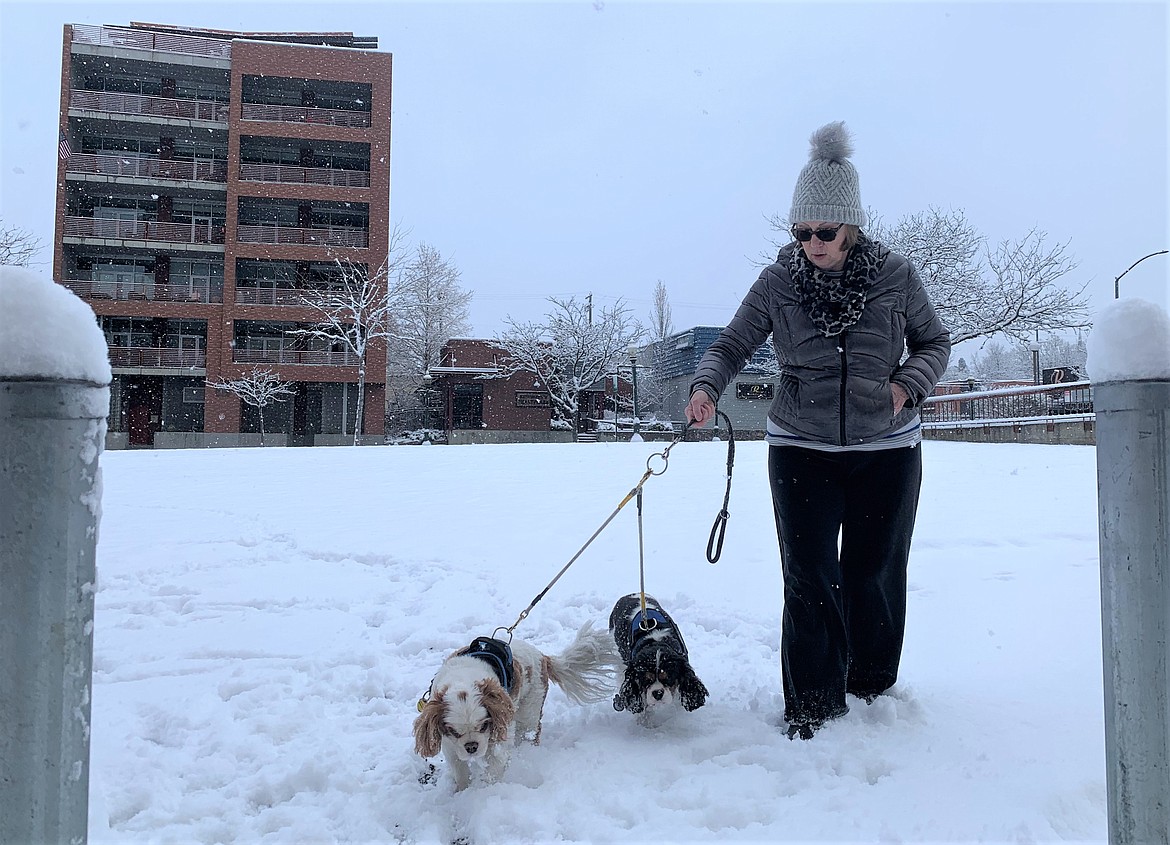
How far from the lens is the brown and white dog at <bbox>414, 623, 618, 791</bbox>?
2.28 m

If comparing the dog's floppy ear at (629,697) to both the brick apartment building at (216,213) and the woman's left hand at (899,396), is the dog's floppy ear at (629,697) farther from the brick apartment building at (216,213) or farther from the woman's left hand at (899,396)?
the brick apartment building at (216,213)

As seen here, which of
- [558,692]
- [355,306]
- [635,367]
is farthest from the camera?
[635,367]

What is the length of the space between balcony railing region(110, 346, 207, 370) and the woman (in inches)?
1283

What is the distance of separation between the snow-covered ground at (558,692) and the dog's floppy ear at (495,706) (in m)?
0.16

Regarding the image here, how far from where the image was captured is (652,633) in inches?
115

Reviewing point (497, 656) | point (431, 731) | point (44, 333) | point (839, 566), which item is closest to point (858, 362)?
point (839, 566)

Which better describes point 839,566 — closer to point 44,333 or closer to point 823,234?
point 823,234

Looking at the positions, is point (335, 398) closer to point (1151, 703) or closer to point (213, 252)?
point (213, 252)

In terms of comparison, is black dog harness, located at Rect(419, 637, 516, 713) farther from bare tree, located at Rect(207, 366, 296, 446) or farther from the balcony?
the balcony

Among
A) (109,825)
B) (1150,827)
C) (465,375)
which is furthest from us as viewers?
(465,375)

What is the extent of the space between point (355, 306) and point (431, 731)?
93.7 feet

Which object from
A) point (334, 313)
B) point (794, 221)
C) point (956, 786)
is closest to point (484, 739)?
point (956, 786)

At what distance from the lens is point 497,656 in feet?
8.43

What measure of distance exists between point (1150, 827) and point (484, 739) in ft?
5.46
